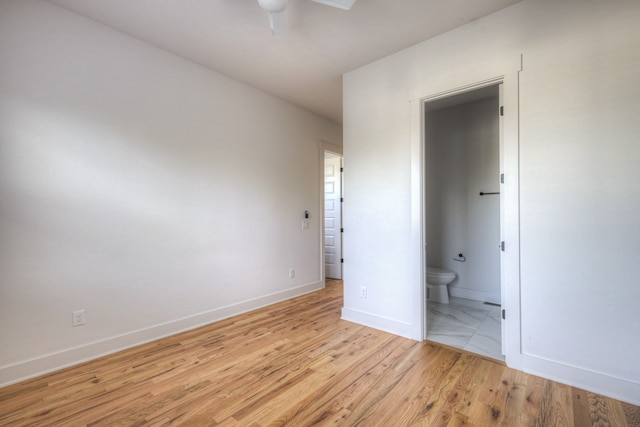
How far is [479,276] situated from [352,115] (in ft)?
8.93

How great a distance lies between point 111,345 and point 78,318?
1.15 feet

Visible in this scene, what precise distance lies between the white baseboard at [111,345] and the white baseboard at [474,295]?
2613 mm

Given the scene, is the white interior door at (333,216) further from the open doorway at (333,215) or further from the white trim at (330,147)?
the white trim at (330,147)

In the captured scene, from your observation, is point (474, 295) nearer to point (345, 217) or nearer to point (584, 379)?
point (584, 379)

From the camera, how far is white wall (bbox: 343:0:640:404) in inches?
68.9

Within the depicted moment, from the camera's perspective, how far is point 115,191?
2.42 meters

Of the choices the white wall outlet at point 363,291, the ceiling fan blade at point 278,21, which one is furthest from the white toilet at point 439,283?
the ceiling fan blade at point 278,21

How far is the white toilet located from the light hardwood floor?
1265mm

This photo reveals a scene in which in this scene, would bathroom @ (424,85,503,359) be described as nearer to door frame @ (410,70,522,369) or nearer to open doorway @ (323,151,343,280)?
door frame @ (410,70,522,369)

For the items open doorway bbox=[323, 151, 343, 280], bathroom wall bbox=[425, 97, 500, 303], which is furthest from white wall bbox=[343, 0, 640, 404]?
open doorway bbox=[323, 151, 343, 280]

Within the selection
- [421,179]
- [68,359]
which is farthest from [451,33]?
[68,359]

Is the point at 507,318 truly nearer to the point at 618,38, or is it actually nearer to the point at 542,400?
the point at 542,400

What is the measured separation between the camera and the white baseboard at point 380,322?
2681mm

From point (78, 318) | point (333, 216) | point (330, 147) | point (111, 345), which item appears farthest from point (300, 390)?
point (330, 147)
